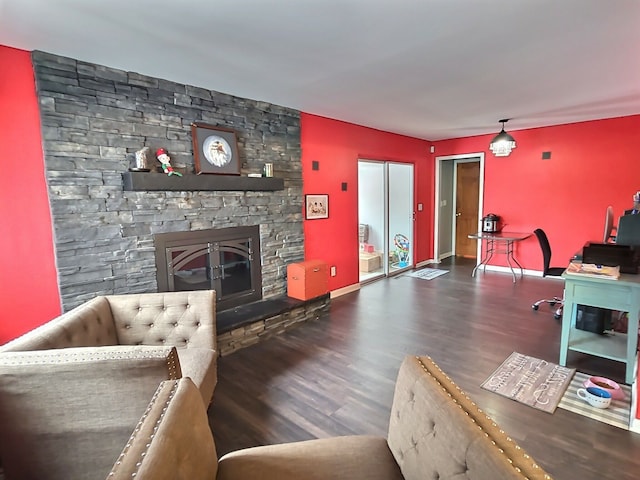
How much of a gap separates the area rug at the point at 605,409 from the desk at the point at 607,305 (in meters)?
0.27

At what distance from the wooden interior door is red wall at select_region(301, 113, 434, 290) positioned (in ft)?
7.31

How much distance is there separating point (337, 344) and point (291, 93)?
251 centimetres

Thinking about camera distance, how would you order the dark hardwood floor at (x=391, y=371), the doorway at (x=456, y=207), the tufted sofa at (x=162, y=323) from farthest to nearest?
the doorway at (x=456, y=207)
the tufted sofa at (x=162, y=323)
the dark hardwood floor at (x=391, y=371)

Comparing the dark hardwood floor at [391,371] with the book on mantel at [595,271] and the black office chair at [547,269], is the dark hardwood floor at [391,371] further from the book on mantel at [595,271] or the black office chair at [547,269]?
the book on mantel at [595,271]

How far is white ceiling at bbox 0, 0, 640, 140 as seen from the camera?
5.88ft

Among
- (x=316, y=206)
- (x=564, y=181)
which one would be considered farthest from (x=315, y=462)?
(x=564, y=181)

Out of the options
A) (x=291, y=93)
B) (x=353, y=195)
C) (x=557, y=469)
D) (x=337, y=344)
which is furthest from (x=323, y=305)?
(x=557, y=469)

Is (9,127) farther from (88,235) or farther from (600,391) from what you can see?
(600,391)

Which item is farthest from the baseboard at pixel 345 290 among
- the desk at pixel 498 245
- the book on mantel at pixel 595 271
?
the book on mantel at pixel 595 271

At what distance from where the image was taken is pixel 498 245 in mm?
6023

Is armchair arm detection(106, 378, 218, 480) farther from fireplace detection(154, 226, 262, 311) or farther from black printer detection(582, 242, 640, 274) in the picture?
black printer detection(582, 242, 640, 274)

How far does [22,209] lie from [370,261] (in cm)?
456

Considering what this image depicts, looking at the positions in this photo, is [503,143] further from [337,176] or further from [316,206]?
[316,206]

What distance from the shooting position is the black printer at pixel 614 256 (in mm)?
2590
